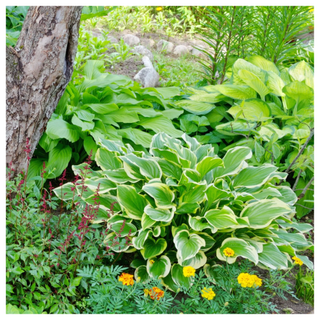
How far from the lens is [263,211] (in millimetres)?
2256

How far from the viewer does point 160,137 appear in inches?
104

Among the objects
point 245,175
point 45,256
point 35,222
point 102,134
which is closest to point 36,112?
point 102,134

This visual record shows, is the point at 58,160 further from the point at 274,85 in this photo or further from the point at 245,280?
the point at 274,85

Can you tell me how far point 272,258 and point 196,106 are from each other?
74.3 inches

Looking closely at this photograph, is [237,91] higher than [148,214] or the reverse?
higher

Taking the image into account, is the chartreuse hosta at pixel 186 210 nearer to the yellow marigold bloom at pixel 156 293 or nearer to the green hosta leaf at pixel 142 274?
the green hosta leaf at pixel 142 274

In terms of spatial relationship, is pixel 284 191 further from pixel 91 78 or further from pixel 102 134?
pixel 91 78

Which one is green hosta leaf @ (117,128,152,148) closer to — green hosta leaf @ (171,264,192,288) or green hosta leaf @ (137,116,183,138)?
green hosta leaf @ (137,116,183,138)

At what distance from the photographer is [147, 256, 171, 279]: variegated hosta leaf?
2.09 metres

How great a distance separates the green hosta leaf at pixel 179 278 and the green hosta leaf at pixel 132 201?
412 mm

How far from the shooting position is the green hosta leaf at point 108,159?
260 cm

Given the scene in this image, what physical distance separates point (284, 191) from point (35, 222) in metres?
1.88

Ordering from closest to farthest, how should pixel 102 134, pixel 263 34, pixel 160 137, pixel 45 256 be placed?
pixel 45 256 < pixel 160 137 < pixel 102 134 < pixel 263 34

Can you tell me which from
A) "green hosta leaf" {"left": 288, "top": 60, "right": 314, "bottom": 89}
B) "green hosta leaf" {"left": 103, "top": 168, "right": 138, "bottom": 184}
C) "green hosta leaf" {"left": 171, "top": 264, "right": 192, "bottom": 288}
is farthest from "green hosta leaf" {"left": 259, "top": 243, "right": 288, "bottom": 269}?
"green hosta leaf" {"left": 288, "top": 60, "right": 314, "bottom": 89}
